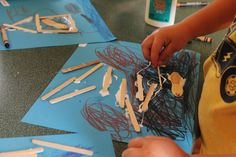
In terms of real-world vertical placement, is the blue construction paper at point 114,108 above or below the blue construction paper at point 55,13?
below

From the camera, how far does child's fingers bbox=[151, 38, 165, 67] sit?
67 cm

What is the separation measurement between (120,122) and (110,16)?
1.44ft

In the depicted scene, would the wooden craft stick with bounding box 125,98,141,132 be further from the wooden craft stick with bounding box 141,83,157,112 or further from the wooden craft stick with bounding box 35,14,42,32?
the wooden craft stick with bounding box 35,14,42,32

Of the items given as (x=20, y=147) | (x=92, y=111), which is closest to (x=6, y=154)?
(x=20, y=147)

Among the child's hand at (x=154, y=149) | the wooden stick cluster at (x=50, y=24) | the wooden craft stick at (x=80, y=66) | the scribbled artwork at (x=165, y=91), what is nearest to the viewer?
the child's hand at (x=154, y=149)

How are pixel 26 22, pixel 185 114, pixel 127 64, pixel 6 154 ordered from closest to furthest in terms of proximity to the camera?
pixel 6 154
pixel 185 114
pixel 127 64
pixel 26 22

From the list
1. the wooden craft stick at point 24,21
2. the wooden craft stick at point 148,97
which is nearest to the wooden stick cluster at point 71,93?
the wooden craft stick at point 148,97

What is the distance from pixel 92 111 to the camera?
546mm

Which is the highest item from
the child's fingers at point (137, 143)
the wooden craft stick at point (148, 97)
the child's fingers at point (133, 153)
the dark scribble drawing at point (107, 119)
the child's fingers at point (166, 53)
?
the child's fingers at point (166, 53)

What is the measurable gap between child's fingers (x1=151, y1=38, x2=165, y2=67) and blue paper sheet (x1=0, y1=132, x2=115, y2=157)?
0.75ft

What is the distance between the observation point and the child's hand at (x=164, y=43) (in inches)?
26.5

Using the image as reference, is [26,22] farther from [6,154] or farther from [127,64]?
[6,154]

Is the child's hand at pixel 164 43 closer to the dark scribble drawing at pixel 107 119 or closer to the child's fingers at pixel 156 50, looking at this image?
the child's fingers at pixel 156 50

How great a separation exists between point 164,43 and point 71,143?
0.32 metres
